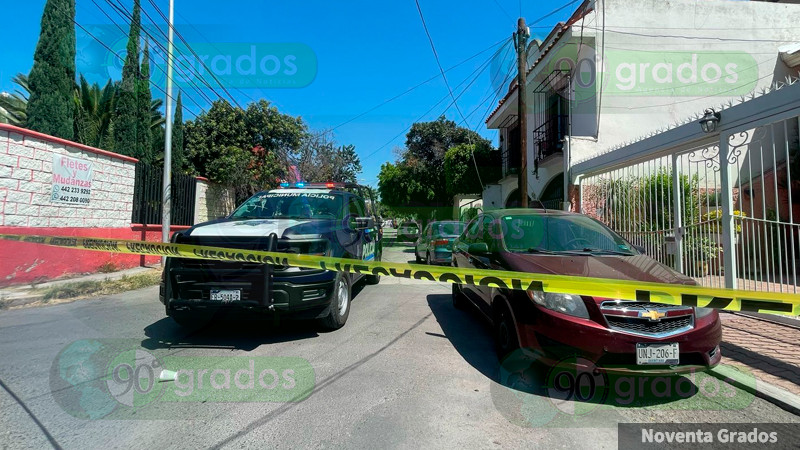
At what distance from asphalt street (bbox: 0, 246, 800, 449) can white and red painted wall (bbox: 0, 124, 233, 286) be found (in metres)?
3.70

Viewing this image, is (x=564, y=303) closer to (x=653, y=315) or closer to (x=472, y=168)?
(x=653, y=315)

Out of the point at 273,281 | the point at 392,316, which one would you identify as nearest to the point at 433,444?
the point at 273,281

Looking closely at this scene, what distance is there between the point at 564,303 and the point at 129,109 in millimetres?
19559

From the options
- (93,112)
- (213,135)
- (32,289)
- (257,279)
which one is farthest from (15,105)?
(257,279)

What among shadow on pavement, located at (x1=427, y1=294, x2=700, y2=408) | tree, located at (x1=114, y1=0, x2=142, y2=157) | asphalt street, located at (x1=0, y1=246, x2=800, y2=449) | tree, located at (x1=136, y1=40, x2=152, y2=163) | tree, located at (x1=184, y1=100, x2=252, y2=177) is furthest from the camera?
tree, located at (x1=136, y1=40, x2=152, y2=163)

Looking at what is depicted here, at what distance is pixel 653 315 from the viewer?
287 cm

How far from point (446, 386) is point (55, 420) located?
286 cm

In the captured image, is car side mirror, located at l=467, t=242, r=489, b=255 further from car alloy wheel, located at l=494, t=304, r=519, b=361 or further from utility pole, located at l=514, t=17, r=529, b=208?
utility pole, located at l=514, t=17, r=529, b=208

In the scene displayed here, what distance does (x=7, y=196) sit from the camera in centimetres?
710

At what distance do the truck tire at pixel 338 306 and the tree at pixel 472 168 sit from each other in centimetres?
1546

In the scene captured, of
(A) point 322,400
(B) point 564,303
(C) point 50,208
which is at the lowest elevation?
(A) point 322,400

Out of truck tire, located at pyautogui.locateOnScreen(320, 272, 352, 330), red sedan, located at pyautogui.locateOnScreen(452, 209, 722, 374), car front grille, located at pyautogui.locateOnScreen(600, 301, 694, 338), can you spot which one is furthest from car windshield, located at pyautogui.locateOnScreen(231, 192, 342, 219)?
car front grille, located at pyautogui.locateOnScreen(600, 301, 694, 338)

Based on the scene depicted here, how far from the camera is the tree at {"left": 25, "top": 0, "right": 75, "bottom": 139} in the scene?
12.9 metres

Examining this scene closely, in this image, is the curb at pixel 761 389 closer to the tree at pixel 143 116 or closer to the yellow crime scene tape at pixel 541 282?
the yellow crime scene tape at pixel 541 282
